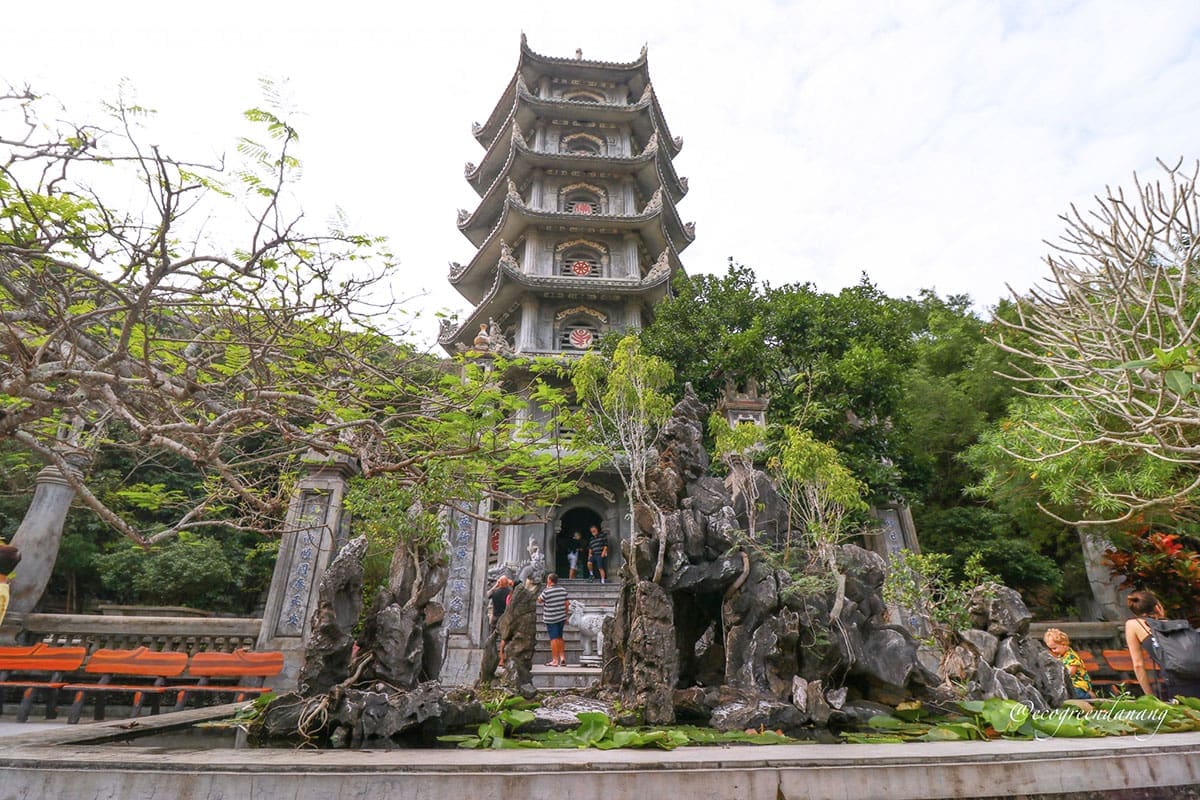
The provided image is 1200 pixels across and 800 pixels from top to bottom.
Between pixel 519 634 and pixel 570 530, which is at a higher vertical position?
pixel 570 530

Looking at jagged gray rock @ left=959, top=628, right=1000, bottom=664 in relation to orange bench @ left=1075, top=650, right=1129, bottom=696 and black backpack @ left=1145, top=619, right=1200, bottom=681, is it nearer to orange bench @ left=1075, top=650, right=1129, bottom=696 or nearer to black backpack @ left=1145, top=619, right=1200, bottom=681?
black backpack @ left=1145, top=619, right=1200, bottom=681

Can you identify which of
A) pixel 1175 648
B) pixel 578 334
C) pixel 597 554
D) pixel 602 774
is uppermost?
pixel 578 334

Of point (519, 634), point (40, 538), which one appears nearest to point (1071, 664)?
point (519, 634)

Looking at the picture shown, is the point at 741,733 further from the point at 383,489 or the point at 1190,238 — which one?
the point at 1190,238

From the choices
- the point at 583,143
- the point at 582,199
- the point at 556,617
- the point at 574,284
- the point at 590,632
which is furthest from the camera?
the point at 583,143

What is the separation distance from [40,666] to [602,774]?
7.08 meters

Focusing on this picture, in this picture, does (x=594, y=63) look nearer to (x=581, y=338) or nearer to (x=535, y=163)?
(x=535, y=163)

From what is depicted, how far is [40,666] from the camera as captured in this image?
614 centimetres

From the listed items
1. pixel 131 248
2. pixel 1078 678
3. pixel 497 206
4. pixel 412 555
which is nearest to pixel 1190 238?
pixel 1078 678

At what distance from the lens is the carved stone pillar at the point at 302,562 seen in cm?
814

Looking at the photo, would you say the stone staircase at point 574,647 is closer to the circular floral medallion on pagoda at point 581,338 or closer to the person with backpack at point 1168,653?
the person with backpack at point 1168,653

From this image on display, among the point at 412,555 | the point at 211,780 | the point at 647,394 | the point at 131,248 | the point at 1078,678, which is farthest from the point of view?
the point at 647,394

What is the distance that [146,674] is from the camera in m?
6.38

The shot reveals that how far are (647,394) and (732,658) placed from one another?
312cm
